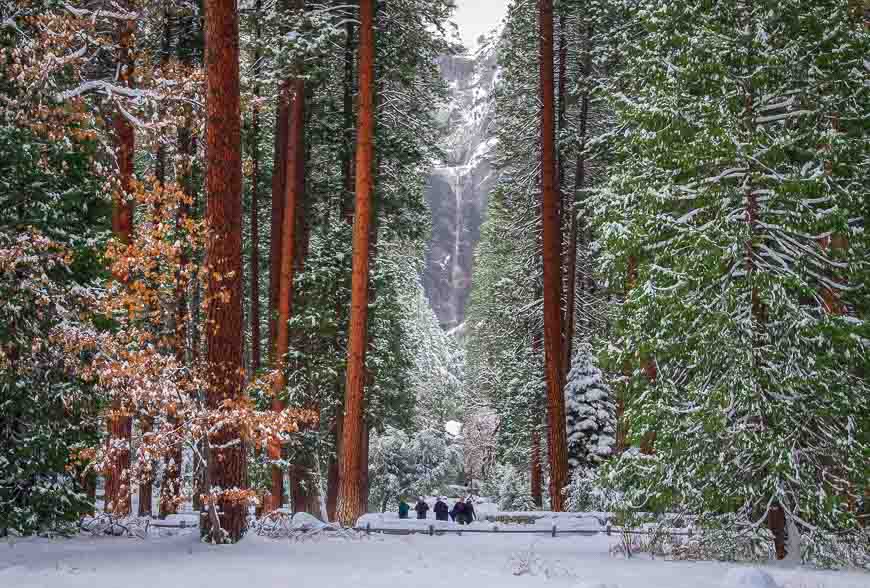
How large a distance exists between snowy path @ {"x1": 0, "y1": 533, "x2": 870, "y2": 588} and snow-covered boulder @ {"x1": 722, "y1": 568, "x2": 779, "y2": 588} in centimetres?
6

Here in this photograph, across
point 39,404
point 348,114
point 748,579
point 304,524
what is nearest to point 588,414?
point 348,114

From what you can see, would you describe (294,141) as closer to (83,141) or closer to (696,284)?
(83,141)

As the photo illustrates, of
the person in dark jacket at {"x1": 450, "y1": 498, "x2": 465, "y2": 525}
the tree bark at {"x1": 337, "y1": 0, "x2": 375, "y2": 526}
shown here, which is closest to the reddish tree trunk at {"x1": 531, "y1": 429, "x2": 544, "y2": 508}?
the person in dark jacket at {"x1": 450, "y1": 498, "x2": 465, "y2": 525}

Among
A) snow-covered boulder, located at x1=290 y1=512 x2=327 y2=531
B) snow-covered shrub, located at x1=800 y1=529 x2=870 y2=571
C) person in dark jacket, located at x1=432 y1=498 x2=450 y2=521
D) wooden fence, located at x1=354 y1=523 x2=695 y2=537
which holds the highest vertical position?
snow-covered shrub, located at x1=800 y1=529 x2=870 y2=571

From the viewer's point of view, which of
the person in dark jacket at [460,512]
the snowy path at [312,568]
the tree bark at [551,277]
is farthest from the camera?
the person in dark jacket at [460,512]

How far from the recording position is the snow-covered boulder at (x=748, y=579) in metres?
7.10

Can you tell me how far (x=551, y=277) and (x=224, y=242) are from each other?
814 cm

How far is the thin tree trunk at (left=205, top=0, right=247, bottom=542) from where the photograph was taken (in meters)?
8.64

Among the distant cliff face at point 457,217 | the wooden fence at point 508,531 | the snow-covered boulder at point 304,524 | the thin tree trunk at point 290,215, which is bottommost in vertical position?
the wooden fence at point 508,531

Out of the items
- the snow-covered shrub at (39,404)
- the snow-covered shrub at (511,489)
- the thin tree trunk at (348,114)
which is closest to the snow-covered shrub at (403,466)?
the snow-covered shrub at (511,489)

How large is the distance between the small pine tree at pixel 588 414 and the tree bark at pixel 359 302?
36.7 ft

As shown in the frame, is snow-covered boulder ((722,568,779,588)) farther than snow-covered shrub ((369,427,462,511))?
No

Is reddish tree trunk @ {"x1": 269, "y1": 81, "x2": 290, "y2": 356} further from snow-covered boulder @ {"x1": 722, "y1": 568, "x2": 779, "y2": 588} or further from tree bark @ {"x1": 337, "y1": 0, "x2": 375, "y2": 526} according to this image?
snow-covered boulder @ {"x1": 722, "y1": 568, "x2": 779, "y2": 588}

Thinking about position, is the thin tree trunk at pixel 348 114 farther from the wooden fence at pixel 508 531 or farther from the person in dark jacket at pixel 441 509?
the person in dark jacket at pixel 441 509
